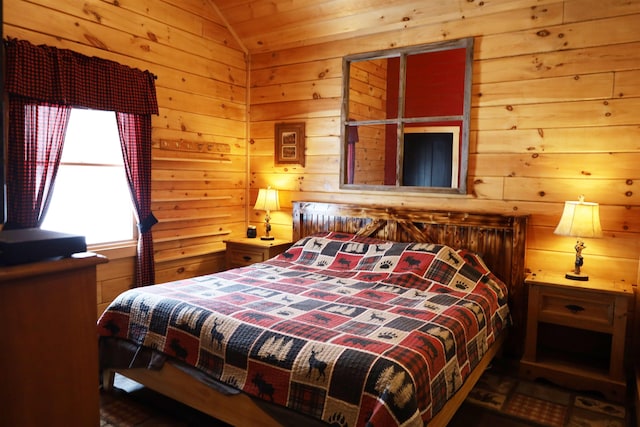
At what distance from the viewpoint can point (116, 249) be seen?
11.0 feet


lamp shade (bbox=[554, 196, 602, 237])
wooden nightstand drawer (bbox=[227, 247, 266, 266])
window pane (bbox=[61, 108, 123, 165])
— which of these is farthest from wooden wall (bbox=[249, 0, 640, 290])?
window pane (bbox=[61, 108, 123, 165])

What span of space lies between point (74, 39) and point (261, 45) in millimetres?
1725

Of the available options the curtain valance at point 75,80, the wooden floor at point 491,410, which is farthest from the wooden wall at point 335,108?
the wooden floor at point 491,410

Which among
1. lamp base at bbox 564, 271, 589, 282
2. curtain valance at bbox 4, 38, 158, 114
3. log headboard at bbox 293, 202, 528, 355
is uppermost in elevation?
curtain valance at bbox 4, 38, 158, 114

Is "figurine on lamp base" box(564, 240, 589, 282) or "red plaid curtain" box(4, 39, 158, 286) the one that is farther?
"figurine on lamp base" box(564, 240, 589, 282)

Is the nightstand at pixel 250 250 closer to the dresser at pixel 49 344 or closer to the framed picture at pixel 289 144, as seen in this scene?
the framed picture at pixel 289 144

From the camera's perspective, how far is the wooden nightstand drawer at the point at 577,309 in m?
2.64

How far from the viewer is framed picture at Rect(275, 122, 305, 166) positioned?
4.17 metres

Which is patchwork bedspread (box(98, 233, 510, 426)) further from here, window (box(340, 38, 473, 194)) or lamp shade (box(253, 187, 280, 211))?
lamp shade (box(253, 187, 280, 211))

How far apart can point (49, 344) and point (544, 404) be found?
97.2 inches

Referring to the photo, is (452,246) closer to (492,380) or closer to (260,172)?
(492,380)

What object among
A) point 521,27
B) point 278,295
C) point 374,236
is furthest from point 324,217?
point 521,27

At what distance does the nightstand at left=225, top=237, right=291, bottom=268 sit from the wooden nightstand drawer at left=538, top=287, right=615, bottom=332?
82.5 inches

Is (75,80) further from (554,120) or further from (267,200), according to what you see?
(554,120)
